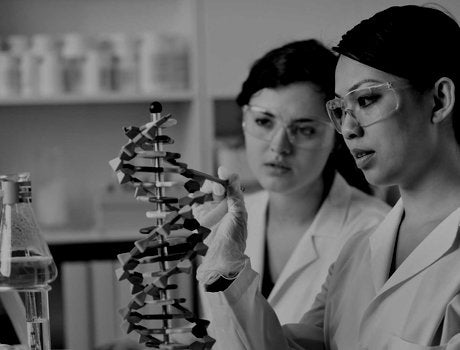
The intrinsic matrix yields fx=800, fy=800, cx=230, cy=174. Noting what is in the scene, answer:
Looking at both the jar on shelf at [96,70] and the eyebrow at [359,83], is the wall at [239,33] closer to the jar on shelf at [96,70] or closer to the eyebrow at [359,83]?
the jar on shelf at [96,70]

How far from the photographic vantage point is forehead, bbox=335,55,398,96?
4.79 feet

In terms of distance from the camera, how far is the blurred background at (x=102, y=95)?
322 centimetres

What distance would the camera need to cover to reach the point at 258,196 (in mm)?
2514

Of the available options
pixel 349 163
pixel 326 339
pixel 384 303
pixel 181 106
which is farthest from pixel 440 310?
pixel 181 106

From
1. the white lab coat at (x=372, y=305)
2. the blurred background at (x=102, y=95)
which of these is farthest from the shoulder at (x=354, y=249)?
the blurred background at (x=102, y=95)

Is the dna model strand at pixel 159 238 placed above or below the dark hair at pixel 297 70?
below

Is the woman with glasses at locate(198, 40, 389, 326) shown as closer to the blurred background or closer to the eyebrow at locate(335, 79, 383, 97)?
the eyebrow at locate(335, 79, 383, 97)

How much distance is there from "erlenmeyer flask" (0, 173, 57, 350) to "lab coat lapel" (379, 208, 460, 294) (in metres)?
0.63

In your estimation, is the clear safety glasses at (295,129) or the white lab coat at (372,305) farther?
the clear safety glasses at (295,129)

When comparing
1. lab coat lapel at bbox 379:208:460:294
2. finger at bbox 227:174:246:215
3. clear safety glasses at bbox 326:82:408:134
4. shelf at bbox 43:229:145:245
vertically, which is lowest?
shelf at bbox 43:229:145:245

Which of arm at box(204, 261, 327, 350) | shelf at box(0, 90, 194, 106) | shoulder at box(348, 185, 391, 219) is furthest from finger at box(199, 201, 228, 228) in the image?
shelf at box(0, 90, 194, 106)

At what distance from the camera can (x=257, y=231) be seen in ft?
7.88

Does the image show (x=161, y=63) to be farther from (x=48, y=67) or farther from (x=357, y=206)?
(x=357, y=206)

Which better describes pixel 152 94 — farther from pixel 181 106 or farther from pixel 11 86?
pixel 11 86
